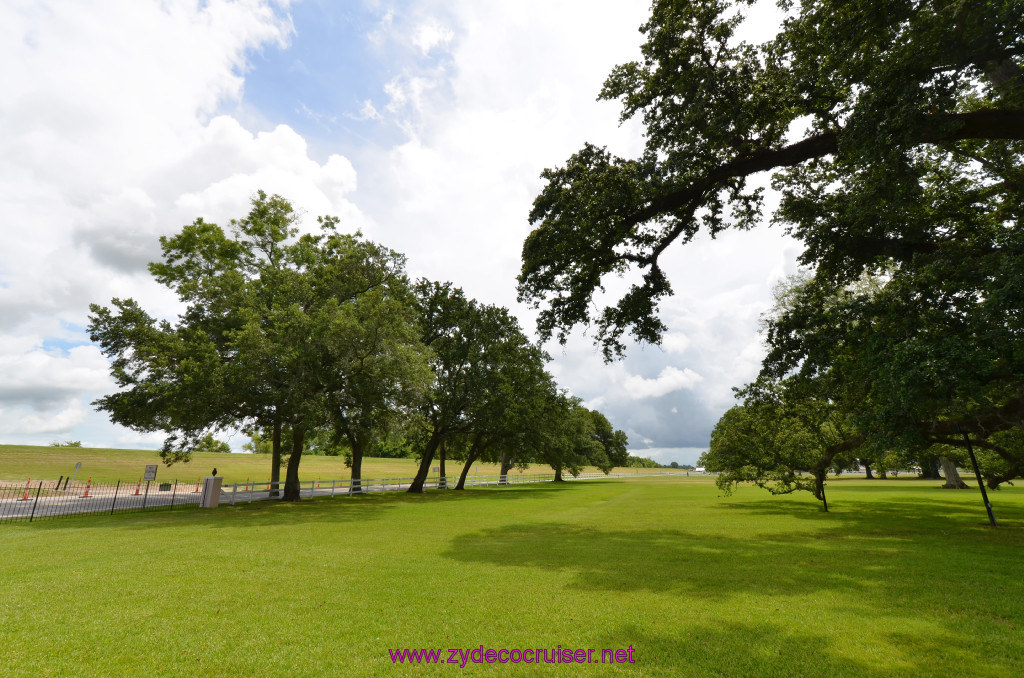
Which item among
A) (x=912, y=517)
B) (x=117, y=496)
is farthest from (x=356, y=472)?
(x=912, y=517)

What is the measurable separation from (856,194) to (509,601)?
13100 millimetres

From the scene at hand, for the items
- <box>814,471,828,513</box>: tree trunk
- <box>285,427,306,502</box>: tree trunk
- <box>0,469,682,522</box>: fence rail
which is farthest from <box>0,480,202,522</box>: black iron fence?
→ <box>814,471,828,513</box>: tree trunk

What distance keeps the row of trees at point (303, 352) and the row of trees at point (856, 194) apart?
510 inches

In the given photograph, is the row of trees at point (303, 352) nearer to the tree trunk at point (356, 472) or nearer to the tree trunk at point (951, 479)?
the tree trunk at point (356, 472)

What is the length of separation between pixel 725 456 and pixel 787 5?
77.1 ft

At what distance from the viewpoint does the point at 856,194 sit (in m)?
12.0

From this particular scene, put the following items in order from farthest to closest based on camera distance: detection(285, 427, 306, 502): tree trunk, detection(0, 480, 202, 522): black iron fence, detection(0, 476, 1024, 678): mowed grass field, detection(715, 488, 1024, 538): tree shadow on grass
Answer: detection(285, 427, 306, 502): tree trunk
detection(0, 480, 202, 522): black iron fence
detection(715, 488, 1024, 538): tree shadow on grass
detection(0, 476, 1024, 678): mowed grass field

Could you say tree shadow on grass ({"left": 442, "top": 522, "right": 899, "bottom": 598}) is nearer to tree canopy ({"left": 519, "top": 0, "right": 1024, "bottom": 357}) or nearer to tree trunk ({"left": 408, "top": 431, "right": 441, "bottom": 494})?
tree canopy ({"left": 519, "top": 0, "right": 1024, "bottom": 357})

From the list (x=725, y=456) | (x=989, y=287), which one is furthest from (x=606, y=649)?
(x=725, y=456)

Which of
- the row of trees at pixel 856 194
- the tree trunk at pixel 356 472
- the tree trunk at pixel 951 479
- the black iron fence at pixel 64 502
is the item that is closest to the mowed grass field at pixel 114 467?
the black iron fence at pixel 64 502

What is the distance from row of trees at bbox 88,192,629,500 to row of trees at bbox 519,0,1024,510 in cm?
1296

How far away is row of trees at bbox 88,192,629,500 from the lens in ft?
75.5

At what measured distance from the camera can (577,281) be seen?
57.9 ft

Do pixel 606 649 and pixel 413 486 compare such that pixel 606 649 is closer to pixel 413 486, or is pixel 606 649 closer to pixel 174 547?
pixel 174 547
